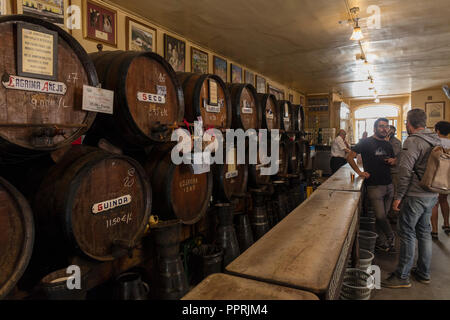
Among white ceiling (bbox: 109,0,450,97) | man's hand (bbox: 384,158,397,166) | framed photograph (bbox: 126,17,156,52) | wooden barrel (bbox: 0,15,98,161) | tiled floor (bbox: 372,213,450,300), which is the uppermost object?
white ceiling (bbox: 109,0,450,97)

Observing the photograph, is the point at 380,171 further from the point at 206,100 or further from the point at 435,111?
the point at 435,111

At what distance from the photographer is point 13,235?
4.40 ft

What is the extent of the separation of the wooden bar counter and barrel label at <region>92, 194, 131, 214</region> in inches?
31.1

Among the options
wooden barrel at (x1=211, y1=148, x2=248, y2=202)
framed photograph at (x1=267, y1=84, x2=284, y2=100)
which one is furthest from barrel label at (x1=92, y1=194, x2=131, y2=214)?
framed photograph at (x1=267, y1=84, x2=284, y2=100)

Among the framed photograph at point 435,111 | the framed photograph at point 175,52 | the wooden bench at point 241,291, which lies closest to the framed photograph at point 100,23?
the framed photograph at point 175,52

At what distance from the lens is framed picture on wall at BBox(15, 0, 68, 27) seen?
2.23m

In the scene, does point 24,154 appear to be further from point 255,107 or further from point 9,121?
point 255,107

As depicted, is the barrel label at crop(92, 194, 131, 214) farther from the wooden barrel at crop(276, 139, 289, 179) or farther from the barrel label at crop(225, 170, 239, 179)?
the wooden barrel at crop(276, 139, 289, 179)

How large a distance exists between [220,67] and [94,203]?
3989mm

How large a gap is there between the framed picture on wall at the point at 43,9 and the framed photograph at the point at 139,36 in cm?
79

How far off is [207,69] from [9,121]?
3728mm

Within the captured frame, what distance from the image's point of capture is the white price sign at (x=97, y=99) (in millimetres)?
1637

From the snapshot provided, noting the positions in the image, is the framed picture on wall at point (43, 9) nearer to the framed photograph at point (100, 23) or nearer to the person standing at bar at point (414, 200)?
the framed photograph at point (100, 23)
